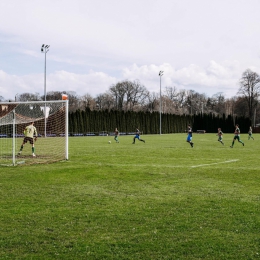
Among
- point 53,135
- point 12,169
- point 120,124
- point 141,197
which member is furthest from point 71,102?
point 141,197

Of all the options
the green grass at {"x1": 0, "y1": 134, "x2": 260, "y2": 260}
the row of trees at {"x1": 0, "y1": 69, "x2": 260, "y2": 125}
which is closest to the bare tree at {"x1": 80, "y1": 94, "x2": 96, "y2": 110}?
the row of trees at {"x1": 0, "y1": 69, "x2": 260, "y2": 125}

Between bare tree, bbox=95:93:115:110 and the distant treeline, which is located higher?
bare tree, bbox=95:93:115:110

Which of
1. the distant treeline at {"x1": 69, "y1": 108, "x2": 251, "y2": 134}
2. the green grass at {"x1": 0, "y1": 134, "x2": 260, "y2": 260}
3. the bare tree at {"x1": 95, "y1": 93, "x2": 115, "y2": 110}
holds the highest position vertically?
the bare tree at {"x1": 95, "y1": 93, "x2": 115, "y2": 110}

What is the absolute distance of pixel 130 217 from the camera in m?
6.72

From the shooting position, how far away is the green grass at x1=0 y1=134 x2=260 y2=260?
199 inches

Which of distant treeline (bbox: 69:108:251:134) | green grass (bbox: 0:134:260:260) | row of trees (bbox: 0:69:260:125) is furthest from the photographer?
row of trees (bbox: 0:69:260:125)

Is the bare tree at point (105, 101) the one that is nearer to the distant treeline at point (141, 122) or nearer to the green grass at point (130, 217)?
the distant treeline at point (141, 122)

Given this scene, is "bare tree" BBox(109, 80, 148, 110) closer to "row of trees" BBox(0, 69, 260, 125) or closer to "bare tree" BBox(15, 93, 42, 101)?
"row of trees" BBox(0, 69, 260, 125)

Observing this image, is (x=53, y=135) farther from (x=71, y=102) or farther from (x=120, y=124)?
(x=71, y=102)

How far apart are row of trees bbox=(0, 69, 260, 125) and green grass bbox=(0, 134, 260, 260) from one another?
6972cm

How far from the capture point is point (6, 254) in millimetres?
4875

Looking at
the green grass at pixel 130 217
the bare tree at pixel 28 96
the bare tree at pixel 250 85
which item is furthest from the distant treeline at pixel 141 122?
the green grass at pixel 130 217

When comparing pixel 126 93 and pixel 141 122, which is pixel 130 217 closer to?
pixel 141 122

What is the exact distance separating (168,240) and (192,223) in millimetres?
1023
